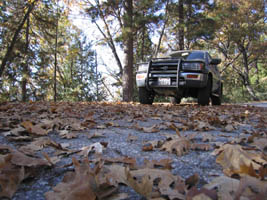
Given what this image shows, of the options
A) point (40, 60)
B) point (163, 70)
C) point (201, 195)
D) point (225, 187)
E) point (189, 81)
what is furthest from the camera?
point (40, 60)

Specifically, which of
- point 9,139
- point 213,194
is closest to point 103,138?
point 9,139

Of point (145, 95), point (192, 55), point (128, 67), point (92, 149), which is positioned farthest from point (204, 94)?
point (92, 149)

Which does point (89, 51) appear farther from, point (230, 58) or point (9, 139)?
point (9, 139)

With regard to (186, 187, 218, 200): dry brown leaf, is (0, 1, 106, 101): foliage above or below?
above

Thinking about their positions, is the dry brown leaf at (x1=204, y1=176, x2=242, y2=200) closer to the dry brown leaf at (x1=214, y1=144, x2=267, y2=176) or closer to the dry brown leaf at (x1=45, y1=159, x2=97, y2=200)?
the dry brown leaf at (x1=214, y1=144, x2=267, y2=176)

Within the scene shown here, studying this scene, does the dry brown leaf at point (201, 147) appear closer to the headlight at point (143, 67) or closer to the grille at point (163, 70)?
the grille at point (163, 70)

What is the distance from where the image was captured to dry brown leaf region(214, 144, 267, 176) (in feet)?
3.18

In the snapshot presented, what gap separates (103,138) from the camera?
5.82 feet

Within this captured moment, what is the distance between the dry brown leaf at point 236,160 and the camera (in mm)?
970

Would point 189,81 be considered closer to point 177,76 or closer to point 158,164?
point 177,76

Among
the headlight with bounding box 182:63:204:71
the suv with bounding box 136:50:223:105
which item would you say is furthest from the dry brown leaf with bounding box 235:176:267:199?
the headlight with bounding box 182:63:204:71

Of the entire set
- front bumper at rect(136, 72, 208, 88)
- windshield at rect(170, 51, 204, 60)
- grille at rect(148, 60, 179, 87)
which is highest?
windshield at rect(170, 51, 204, 60)

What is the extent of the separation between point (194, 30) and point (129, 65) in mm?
5948

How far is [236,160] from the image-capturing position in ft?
3.43
